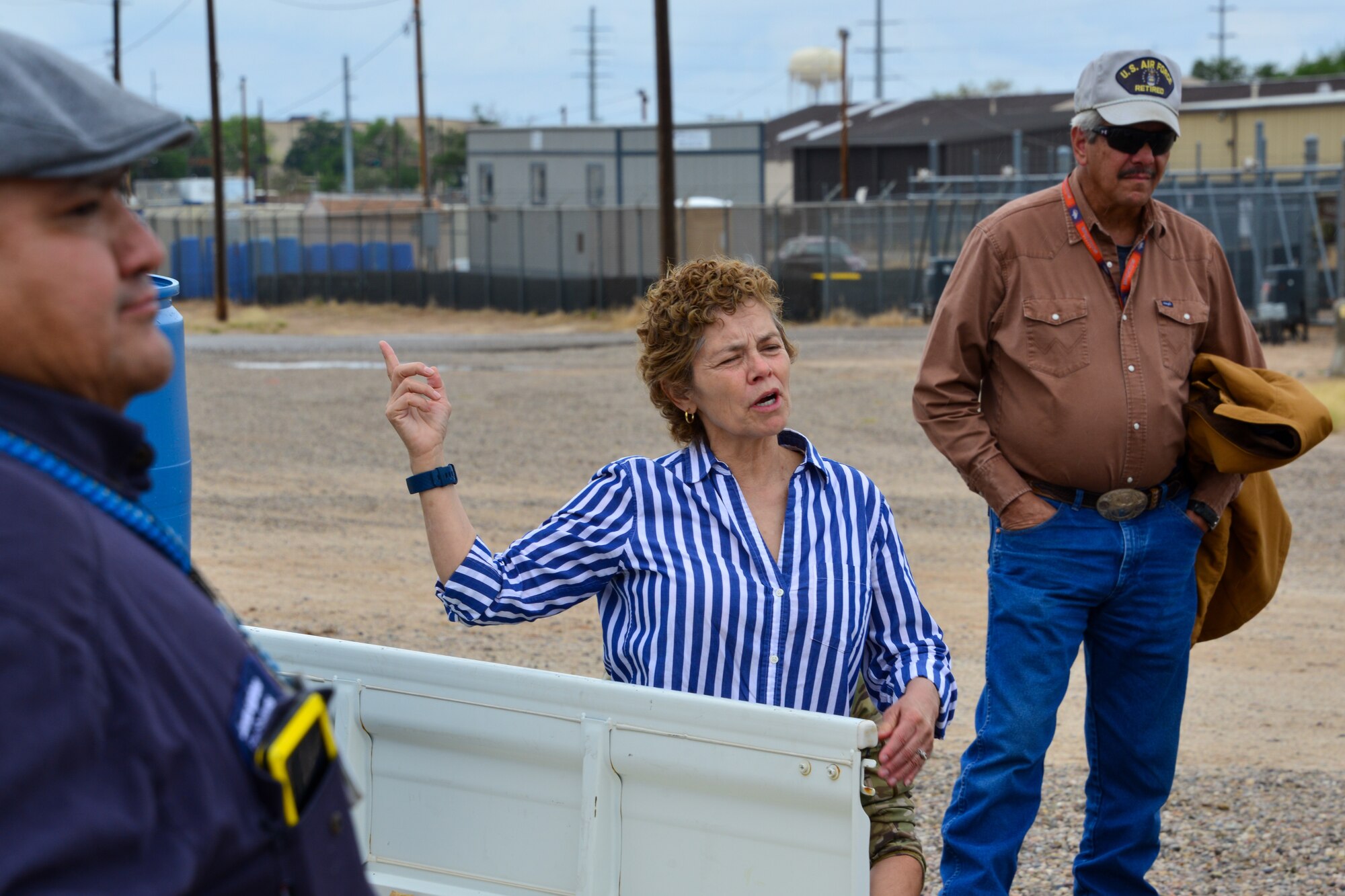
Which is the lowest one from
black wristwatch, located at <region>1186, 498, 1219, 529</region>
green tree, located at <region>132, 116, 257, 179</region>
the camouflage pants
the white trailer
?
the camouflage pants

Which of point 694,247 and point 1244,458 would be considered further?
point 694,247

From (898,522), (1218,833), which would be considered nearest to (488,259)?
(898,522)

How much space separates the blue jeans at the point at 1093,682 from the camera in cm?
361

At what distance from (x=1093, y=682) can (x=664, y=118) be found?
20290 mm

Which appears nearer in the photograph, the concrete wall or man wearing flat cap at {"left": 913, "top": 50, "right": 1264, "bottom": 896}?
man wearing flat cap at {"left": 913, "top": 50, "right": 1264, "bottom": 896}

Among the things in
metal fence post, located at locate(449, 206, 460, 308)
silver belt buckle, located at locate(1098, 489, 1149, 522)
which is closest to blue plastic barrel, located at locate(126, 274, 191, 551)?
silver belt buckle, located at locate(1098, 489, 1149, 522)

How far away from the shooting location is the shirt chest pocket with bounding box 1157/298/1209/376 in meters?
3.71

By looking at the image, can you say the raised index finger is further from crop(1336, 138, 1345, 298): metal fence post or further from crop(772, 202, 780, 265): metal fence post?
crop(772, 202, 780, 265): metal fence post

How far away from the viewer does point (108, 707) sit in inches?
43.8

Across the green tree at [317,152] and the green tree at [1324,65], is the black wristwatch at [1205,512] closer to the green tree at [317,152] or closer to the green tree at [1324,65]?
the green tree at [1324,65]

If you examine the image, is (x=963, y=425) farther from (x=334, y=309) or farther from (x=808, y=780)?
(x=334, y=309)

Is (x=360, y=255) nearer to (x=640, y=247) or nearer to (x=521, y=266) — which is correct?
(x=521, y=266)

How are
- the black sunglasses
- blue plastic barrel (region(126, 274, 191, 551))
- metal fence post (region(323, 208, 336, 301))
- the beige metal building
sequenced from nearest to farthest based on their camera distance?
blue plastic barrel (region(126, 274, 191, 551)) < the black sunglasses < the beige metal building < metal fence post (region(323, 208, 336, 301))

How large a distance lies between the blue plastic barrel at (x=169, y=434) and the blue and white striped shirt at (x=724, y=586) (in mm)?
946
